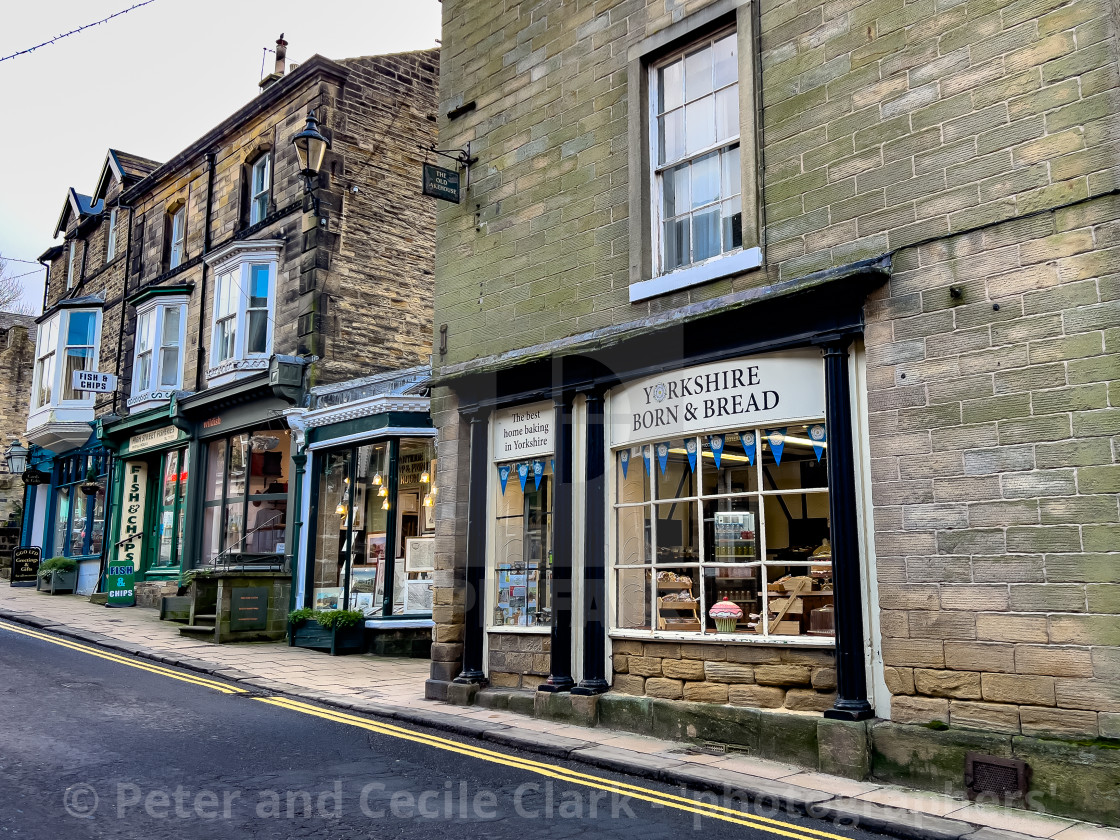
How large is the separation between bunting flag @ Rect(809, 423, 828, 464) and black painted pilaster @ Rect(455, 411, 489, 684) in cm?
415

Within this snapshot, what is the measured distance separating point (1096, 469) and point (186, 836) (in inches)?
234

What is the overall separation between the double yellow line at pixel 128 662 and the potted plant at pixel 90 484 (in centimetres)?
793

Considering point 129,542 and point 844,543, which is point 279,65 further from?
point 844,543

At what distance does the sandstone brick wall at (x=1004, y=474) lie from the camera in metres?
6.00

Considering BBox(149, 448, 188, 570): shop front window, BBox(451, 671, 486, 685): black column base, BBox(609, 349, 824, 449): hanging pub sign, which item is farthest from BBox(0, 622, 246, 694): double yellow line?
BBox(609, 349, 824, 449): hanging pub sign

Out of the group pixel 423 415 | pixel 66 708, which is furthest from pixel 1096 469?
pixel 423 415

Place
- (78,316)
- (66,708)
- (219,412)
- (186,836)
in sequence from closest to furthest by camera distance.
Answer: (186,836)
(66,708)
(219,412)
(78,316)

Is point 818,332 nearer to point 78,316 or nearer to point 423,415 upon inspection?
point 423,415

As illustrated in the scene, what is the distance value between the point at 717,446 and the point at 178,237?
58.0 feet

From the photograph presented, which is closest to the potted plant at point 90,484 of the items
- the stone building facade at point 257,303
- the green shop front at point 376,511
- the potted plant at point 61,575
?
the stone building facade at point 257,303

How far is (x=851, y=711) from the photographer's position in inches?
272

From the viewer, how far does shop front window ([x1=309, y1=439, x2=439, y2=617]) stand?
14680 millimetres

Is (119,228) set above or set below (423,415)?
above

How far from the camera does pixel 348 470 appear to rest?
15586 mm
